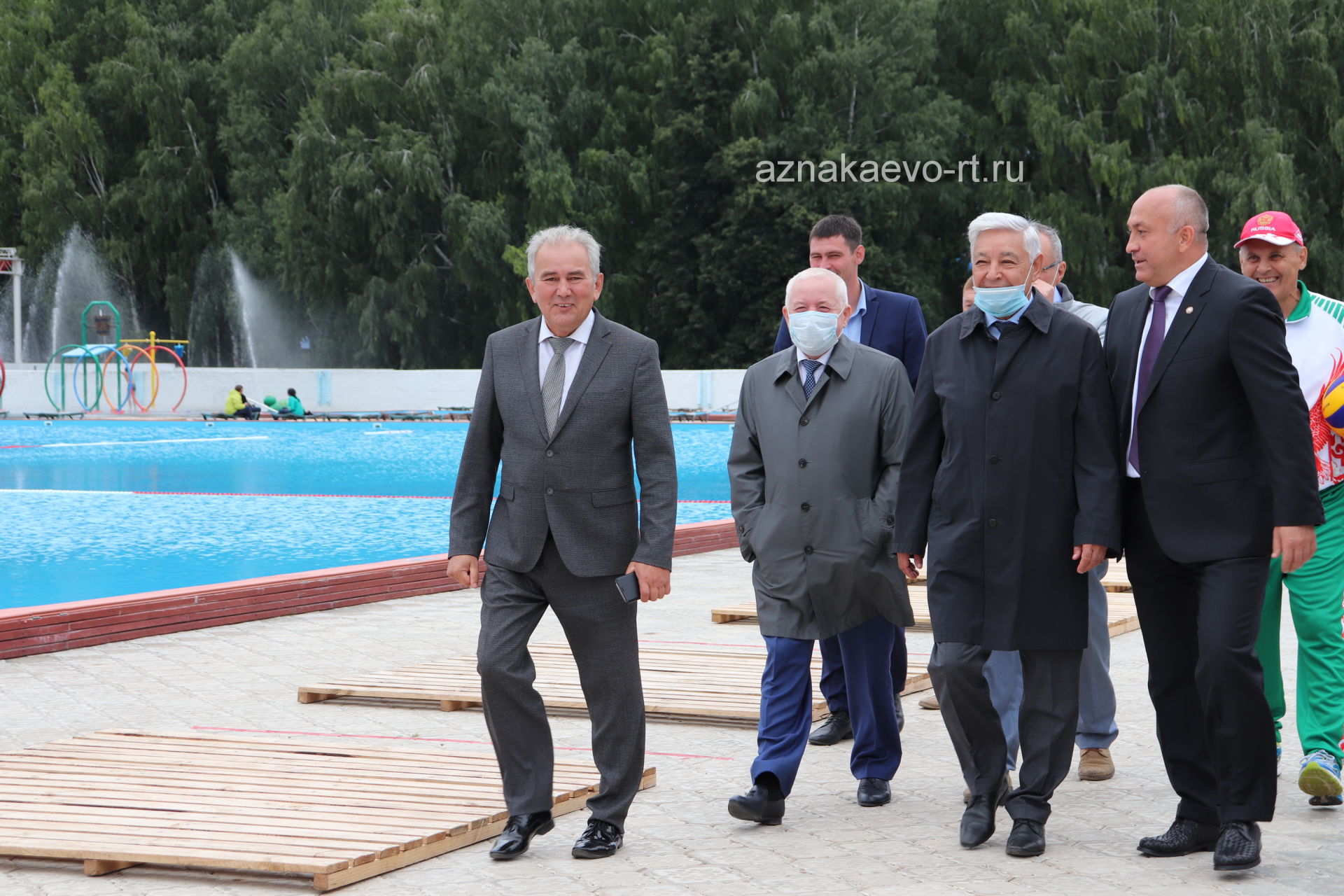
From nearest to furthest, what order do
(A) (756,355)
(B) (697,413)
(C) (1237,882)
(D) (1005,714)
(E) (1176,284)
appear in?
1. (C) (1237,882)
2. (E) (1176,284)
3. (D) (1005,714)
4. (B) (697,413)
5. (A) (756,355)

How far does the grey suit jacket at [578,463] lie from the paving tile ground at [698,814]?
2.88 ft

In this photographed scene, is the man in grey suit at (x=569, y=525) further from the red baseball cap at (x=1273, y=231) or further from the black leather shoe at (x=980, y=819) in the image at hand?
the red baseball cap at (x=1273, y=231)

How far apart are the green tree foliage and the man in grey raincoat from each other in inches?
1553

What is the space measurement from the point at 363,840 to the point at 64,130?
5301 cm

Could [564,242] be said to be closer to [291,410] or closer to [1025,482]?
[1025,482]

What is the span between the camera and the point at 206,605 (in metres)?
9.43

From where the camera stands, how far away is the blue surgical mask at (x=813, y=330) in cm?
530

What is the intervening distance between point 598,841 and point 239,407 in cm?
3640

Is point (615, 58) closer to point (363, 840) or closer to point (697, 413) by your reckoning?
point (697, 413)

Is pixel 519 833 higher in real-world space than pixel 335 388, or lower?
lower

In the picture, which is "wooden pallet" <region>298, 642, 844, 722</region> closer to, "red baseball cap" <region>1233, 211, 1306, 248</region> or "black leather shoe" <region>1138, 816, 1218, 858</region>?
"black leather shoe" <region>1138, 816, 1218, 858</region>

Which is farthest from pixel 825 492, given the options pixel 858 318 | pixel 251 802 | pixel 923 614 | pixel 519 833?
pixel 923 614

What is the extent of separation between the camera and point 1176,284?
467cm

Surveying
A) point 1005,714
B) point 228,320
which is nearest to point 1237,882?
point 1005,714
